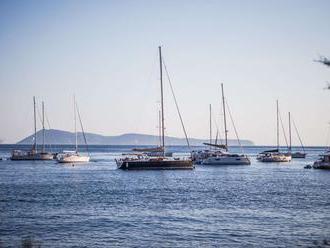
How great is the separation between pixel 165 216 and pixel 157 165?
158ft

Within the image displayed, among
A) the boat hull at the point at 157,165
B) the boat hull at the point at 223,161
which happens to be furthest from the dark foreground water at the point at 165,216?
the boat hull at the point at 223,161

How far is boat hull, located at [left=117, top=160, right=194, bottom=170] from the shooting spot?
281 feet

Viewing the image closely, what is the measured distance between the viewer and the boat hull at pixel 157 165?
85.6 m

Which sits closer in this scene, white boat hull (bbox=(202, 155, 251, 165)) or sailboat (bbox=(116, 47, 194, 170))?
sailboat (bbox=(116, 47, 194, 170))

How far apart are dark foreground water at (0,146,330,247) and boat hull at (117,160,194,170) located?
82.7 ft

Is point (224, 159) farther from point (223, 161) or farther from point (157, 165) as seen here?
point (157, 165)

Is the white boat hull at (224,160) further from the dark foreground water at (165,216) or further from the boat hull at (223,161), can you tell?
the dark foreground water at (165,216)

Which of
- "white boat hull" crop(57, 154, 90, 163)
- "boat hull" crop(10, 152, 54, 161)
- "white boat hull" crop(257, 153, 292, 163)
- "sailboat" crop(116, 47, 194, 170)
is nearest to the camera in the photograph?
"sailboat" crop(116, 47, 194, 170)

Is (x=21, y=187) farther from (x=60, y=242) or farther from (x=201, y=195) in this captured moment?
(x=60, y=242)

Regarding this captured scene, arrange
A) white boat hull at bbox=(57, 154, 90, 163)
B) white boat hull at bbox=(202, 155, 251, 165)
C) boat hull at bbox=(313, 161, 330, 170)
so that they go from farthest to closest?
1. white boat hull at bbox=(57, 154, 90, 163)
2. white boat hull at bbox=(202, 155, 251, 165)
3. boat hull at bbox=(313, 161, 330, 170)

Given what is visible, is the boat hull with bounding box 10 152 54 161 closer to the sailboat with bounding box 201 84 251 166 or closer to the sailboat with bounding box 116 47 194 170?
the sailboat with bounding box 201 84 251 166

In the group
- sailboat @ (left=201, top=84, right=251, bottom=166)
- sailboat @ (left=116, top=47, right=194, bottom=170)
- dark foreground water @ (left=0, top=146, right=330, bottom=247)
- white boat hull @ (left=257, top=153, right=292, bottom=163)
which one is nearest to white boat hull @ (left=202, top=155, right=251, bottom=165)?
sailboat @ (left=201, top=84, right=251, bottom=166)

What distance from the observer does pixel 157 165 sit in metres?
85.4

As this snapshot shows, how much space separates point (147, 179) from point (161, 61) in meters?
23.3
